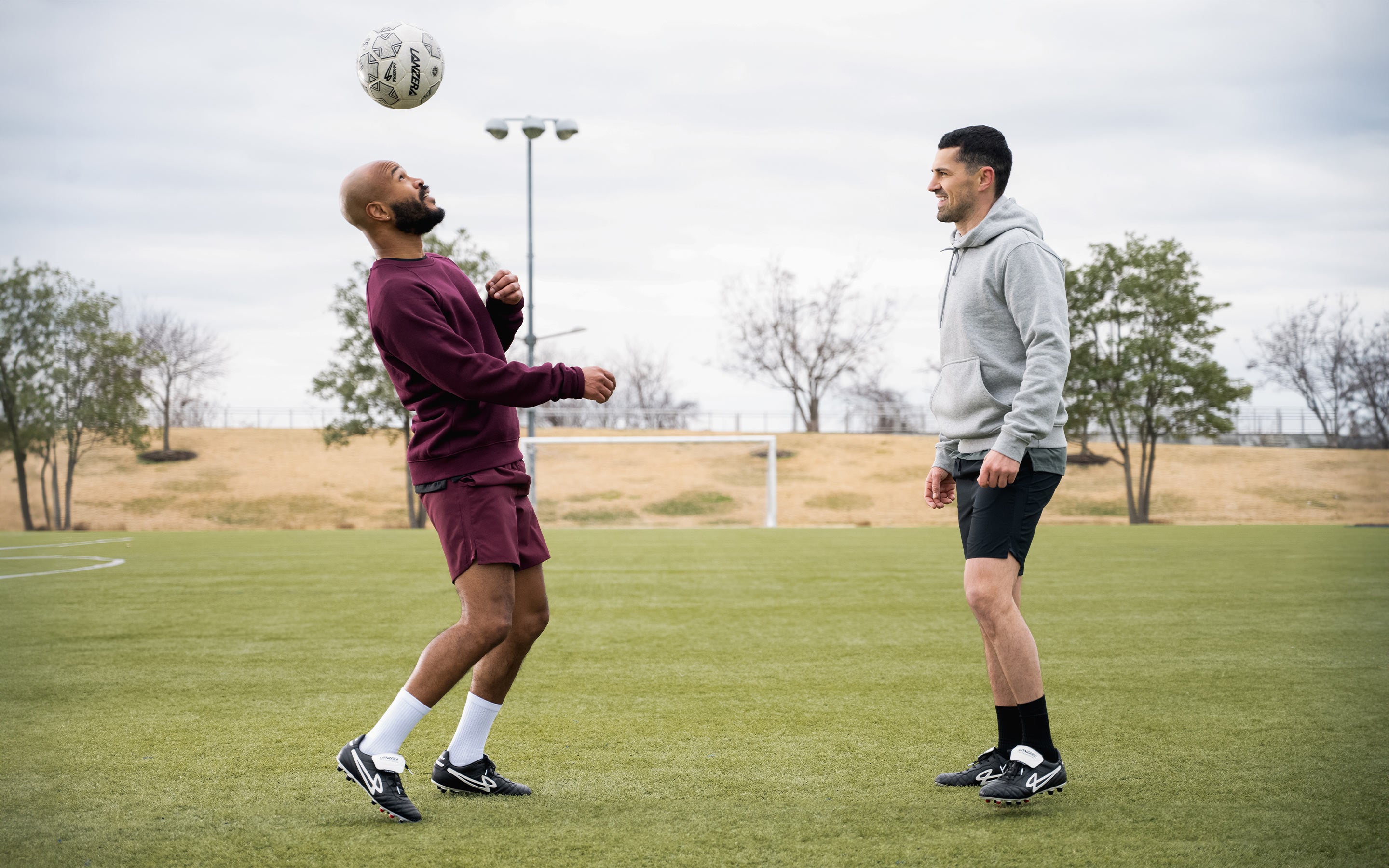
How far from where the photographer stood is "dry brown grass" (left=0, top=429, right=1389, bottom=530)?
34.9m

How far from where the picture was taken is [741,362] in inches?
1960

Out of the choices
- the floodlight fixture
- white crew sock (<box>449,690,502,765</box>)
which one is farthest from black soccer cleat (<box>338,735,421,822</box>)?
the floodlight fixture

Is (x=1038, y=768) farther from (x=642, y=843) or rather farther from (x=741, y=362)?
(x=741, y=362)

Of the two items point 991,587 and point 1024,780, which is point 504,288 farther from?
point 1024,780

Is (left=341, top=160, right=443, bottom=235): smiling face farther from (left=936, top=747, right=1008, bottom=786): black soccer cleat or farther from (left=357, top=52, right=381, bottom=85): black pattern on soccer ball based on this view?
(left=936, top=747, right=1008, bottom=786): black soccer cleat

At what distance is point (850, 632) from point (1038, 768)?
3896 millimetres

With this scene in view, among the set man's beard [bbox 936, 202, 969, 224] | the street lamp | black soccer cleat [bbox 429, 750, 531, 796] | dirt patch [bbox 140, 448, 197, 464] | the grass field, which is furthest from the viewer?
dirt patch [bbox 140, 448, 197, 464]

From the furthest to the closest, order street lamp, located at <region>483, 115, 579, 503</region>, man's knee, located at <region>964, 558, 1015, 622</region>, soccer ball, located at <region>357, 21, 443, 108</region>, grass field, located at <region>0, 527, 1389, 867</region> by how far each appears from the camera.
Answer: street lamp, located at <region>483, 115, 579, 503</region> < soccer ball, located at <region>357, 21, 443, 108</region> < man's knee, located at <region>964, 558, 1015, 622</region> < grass field, located at <region>0, 527, 1389, 867</region>

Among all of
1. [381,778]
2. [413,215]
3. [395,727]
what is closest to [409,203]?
[413,215]

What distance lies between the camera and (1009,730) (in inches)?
150

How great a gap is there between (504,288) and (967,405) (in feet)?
5.30

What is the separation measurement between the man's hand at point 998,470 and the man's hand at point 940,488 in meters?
0.49

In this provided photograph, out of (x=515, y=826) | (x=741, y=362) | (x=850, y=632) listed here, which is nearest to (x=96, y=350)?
(x=741, y=362)

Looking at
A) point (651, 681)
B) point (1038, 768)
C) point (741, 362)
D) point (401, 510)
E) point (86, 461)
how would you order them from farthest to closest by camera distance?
1. point (741, 362)
2. point (86, 461)
3. point (401, 510)
4. point (651, 681)
5. point (1038, 768)
